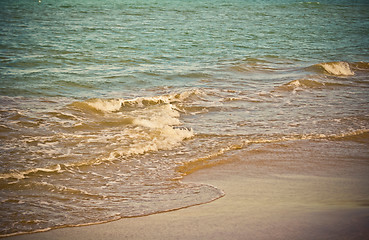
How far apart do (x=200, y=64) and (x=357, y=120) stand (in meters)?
7.54

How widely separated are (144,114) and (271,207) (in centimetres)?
485

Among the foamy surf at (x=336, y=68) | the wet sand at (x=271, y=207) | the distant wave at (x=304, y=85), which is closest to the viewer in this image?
the wet sand at (x=271, y=207)

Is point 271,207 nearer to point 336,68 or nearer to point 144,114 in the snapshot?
point 144,114

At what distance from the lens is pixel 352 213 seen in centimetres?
404

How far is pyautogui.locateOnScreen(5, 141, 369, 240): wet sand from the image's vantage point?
3.80 m

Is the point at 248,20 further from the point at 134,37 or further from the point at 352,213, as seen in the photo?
the point at 352,213

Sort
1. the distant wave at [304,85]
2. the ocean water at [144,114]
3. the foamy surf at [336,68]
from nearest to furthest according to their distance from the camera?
the ocean water at [144,114]
the distant wave at [304,85]
the foamy surf at [336,68]

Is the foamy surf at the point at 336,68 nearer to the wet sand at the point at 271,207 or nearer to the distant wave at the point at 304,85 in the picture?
the distant wave at the point at 304,85

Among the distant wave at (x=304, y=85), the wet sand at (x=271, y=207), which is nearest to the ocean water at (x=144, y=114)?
the distant wave at (x=304, y=85)

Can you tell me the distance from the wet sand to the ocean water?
0.78 ft

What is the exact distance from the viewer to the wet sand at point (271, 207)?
380 cm

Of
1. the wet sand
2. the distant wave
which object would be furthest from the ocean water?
the wet sand

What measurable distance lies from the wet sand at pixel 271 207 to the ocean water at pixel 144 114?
0.78 ft

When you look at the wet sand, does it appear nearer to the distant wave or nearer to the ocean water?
the ocean water
